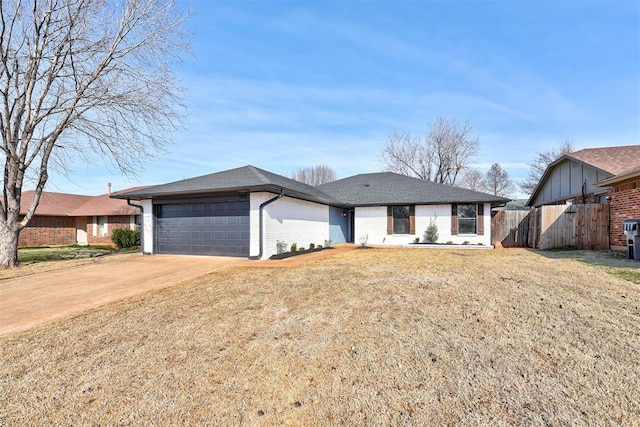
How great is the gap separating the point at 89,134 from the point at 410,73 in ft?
42.5

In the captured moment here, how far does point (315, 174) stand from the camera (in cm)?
4644

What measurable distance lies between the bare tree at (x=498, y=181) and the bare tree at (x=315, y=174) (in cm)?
2283

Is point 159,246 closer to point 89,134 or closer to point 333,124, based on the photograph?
point 89,134

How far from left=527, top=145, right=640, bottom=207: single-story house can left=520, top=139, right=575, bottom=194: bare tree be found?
16.1 meters

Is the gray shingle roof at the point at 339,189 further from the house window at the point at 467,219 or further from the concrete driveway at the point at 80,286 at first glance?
the concrete driveway at the point at 80,286

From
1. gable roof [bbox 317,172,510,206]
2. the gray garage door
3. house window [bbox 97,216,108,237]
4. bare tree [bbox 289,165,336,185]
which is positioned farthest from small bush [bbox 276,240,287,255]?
bare tree [bbox 289,165,336,185]

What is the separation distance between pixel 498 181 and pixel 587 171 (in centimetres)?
3149

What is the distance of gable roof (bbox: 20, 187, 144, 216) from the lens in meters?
19.7

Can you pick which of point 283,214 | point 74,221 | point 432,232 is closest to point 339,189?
point 432,232

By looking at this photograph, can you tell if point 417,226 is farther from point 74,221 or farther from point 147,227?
point 74,221

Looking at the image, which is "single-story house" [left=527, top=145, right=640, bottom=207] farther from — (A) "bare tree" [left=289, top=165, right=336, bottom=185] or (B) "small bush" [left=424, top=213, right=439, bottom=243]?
(A) "bare tree" [left=289, top=165, right=336, bottom=185]

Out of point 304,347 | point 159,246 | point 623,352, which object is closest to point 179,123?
point 159,246

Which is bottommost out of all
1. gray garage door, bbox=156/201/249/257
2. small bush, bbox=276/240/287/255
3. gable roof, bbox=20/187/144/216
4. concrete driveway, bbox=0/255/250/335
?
concrete driveway, bbox=0/255/250/335

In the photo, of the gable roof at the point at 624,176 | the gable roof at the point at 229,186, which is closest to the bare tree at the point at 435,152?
the gable roof at the point at 624,176
